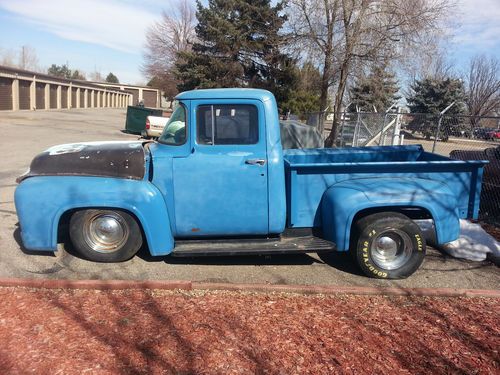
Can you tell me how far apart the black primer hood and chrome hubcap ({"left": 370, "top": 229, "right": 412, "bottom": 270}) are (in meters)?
2.70

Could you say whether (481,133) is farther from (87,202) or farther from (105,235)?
(87,202)

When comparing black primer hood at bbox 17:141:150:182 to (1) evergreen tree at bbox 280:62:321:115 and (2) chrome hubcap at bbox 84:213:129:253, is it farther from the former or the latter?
(1) evergreen tree at bbox 280:62:321:115

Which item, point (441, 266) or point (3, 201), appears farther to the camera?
point (3, 201)

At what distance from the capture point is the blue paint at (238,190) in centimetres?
451

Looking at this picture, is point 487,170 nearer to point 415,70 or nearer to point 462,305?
point 462,305

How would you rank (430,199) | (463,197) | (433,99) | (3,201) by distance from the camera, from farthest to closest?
(433,99)
(3,201)
(463,197)
(430,199)

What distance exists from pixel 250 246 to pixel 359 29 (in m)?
12.8

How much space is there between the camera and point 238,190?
4.60 meters

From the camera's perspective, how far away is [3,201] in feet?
24.6

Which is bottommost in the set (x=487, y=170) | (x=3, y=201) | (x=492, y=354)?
(x=492, y=354)

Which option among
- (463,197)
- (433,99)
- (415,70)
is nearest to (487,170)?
(463,197)

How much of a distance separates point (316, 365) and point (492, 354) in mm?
1412

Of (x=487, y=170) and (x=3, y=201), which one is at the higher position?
(x=487, y=170)

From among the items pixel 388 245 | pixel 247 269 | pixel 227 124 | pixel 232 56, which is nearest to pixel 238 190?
pixel 227 124
